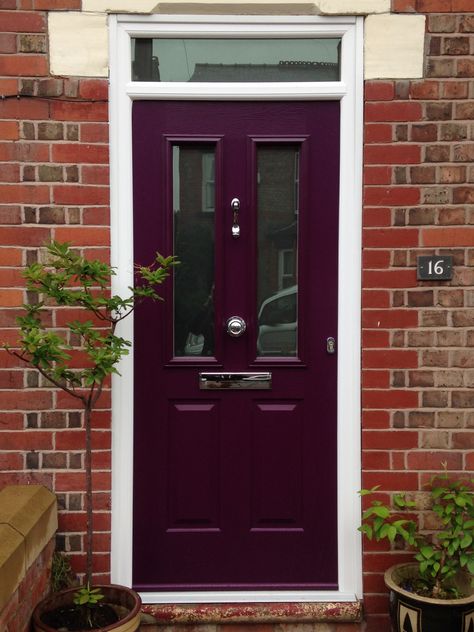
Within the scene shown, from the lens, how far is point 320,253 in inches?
138

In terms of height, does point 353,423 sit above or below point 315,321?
below

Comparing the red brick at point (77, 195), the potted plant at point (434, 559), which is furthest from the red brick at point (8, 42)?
the potted plant at point (434, 559)

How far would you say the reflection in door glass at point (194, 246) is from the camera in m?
3.54

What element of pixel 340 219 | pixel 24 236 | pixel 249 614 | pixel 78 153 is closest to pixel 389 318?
pixel 340 219

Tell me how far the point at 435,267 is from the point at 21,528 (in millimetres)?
2176

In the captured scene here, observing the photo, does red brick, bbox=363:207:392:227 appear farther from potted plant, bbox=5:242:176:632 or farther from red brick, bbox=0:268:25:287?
red brick, bbox=0:268:25:287

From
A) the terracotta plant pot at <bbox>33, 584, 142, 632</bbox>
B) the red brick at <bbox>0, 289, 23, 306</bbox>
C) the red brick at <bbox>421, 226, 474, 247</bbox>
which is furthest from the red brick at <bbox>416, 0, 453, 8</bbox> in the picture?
the terracotta plant pot at <bbox>33, 584, 142, 632</bbox>

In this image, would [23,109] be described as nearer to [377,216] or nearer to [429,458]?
[377,216]

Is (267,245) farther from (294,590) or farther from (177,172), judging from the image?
(294,590)

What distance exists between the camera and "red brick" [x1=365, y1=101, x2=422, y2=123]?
341 cm

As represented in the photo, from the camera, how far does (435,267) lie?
135 inches

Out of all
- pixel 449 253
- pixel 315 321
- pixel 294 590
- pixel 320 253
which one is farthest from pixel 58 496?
pixel 449 253

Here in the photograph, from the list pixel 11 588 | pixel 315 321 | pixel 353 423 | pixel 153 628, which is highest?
pixel 315 321

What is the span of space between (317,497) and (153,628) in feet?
3.28
